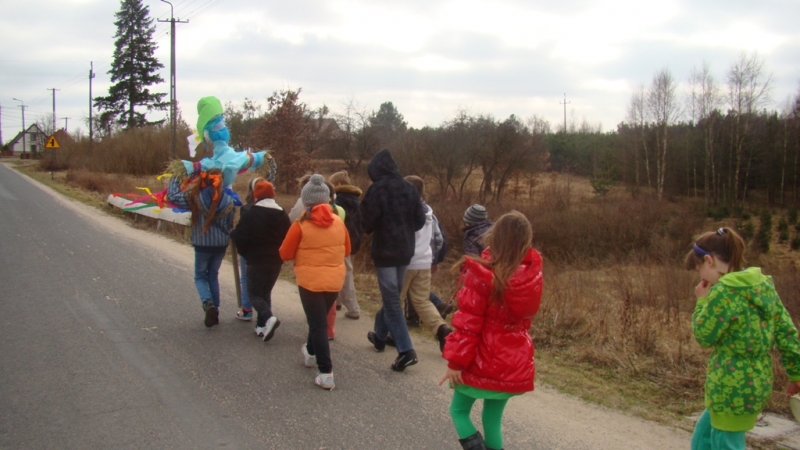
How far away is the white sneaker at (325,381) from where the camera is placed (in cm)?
520

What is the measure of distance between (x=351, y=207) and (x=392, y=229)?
3.60ft

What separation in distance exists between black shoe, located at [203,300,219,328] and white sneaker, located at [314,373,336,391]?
1997 mm

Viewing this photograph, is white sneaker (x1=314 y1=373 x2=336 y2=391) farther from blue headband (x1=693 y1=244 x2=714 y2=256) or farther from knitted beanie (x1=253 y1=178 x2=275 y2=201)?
blue headband (x1=693 y1=244 x2=714 y2=256)

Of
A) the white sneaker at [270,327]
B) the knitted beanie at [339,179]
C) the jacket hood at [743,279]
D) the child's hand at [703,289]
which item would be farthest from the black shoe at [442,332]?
the jacket hood at [743,279]

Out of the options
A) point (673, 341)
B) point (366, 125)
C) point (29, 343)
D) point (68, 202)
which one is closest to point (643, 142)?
point (366, 125)

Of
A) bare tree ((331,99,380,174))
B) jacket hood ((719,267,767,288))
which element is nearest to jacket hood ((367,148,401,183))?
jacket hood ((719,267,767,288))

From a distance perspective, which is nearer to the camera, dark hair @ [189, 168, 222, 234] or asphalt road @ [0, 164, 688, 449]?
asphalt road @ [0, 164, 688, 449]

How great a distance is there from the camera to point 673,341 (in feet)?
21.2

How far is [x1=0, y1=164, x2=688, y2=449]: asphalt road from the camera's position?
434 centimetres

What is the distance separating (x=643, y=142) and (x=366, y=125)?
2055 centimetres

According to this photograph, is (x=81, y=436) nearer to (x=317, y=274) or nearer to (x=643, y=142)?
(x=317, y=274)

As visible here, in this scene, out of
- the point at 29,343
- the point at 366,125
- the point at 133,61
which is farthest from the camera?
the point at 133,61

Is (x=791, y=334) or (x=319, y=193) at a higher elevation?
(x=319, y=193)

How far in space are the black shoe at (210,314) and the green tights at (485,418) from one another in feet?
12.7
